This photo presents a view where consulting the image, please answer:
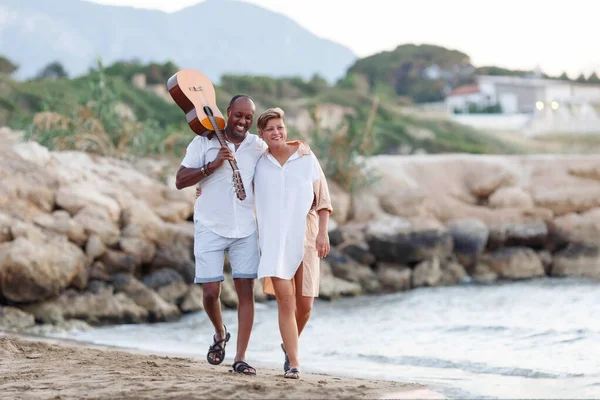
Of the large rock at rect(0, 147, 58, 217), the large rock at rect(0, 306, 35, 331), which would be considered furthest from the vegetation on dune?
the large rock at rect(0, 306, 35, 331)

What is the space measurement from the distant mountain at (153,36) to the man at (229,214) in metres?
29.6

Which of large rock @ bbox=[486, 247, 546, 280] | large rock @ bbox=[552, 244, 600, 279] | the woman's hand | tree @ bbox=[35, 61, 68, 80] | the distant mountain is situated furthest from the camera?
tree @ bbox=[35, 61, 68, 80]

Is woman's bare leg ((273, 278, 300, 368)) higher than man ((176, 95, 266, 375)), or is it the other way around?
man ((176, 95, 266, 375))

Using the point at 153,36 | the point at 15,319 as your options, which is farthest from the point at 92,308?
the point at 153,36

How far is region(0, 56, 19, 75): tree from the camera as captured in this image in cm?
4172

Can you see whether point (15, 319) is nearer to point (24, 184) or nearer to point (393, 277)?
point (24, 184)

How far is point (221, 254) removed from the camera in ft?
20.7

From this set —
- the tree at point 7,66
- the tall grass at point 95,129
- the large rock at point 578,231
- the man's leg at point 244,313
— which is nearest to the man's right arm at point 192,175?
the man's leg at point 244,313

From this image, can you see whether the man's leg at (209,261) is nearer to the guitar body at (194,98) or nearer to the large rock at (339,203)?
the guitar body at (194,98)

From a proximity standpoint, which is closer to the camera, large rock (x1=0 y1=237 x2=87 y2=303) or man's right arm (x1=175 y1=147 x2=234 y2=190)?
man's right arm (x1=175 y1=147 x2=234 y2=190)

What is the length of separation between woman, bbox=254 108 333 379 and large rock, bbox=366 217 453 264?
1160cm

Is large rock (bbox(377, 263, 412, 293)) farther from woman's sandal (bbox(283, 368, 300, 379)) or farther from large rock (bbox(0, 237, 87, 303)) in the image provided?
woman's sandal (bbox(283, 368, 300, 379))

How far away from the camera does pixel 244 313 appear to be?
20.5ft

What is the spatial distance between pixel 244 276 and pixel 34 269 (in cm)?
651
